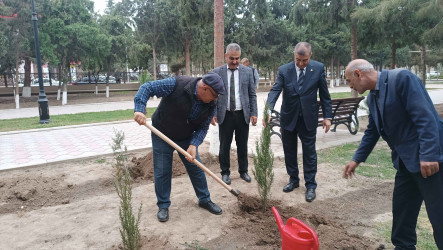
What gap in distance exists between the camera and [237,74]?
14.8ft

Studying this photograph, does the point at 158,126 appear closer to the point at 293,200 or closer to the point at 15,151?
the point at 293,200

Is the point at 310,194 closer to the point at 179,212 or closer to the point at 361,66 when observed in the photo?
the point at 179,212

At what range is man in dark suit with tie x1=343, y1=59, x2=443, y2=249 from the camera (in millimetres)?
2133

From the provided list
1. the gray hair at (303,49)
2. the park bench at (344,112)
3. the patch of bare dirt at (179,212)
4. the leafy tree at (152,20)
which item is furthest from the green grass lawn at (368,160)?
the leafy tree at (152,20)

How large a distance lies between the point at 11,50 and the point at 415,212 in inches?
761

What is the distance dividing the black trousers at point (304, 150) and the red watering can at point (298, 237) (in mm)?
1715

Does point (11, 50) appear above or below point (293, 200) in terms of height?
above

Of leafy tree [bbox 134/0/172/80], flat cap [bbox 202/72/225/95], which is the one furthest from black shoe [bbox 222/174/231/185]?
leafy tree [bbox 134/0/172/80]

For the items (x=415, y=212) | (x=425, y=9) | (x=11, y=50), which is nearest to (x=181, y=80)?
(x=415, y=212)

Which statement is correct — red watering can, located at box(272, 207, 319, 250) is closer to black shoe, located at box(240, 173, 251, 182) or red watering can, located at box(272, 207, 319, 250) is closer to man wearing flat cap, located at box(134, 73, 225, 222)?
man wearing flat cap, located at box(134, 73, 225, 222)

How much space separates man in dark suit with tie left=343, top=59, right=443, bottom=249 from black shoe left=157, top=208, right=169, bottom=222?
218 cm

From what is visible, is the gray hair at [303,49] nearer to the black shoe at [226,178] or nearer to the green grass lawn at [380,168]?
the black shoe at [226,178]

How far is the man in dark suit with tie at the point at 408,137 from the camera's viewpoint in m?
2.13

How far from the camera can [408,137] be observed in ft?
7.54
